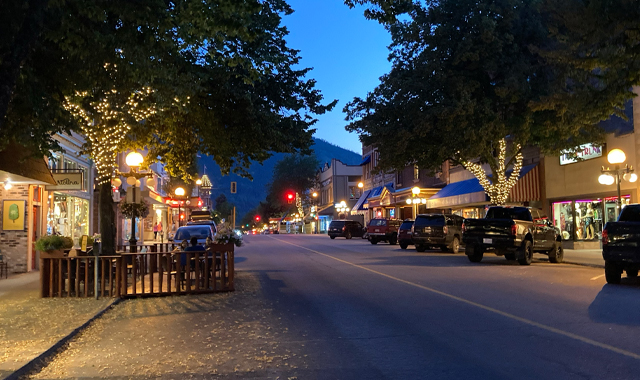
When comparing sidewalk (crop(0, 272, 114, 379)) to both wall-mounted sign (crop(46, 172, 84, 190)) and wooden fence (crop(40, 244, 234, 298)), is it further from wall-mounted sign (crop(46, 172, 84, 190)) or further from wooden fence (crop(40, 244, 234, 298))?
wall-mounted sign (crop(46, 172, 84, 190))

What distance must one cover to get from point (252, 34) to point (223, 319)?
5.14m

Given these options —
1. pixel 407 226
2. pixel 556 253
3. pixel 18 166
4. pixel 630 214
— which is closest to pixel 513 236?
pixel 556 253

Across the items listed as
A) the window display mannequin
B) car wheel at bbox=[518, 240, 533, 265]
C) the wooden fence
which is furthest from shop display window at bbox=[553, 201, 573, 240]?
the wooden fence

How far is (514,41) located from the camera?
96.5 ft

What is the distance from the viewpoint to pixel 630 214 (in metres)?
15.3

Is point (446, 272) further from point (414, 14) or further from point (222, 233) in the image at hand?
point (414, 14)

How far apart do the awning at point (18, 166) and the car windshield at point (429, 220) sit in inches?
727

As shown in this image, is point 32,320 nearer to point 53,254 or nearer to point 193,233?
point 53,254

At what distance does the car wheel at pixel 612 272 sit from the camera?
576 inches

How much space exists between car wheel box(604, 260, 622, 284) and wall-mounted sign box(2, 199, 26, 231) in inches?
717

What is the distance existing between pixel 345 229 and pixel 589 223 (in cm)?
2848

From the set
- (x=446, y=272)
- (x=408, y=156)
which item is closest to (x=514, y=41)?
(x=408, y=156)

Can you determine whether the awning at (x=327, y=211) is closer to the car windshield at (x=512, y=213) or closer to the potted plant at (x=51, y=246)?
the car windshield at (x=512, y=213)

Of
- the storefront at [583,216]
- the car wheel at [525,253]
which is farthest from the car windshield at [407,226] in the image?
the car wheel at [525,253]
